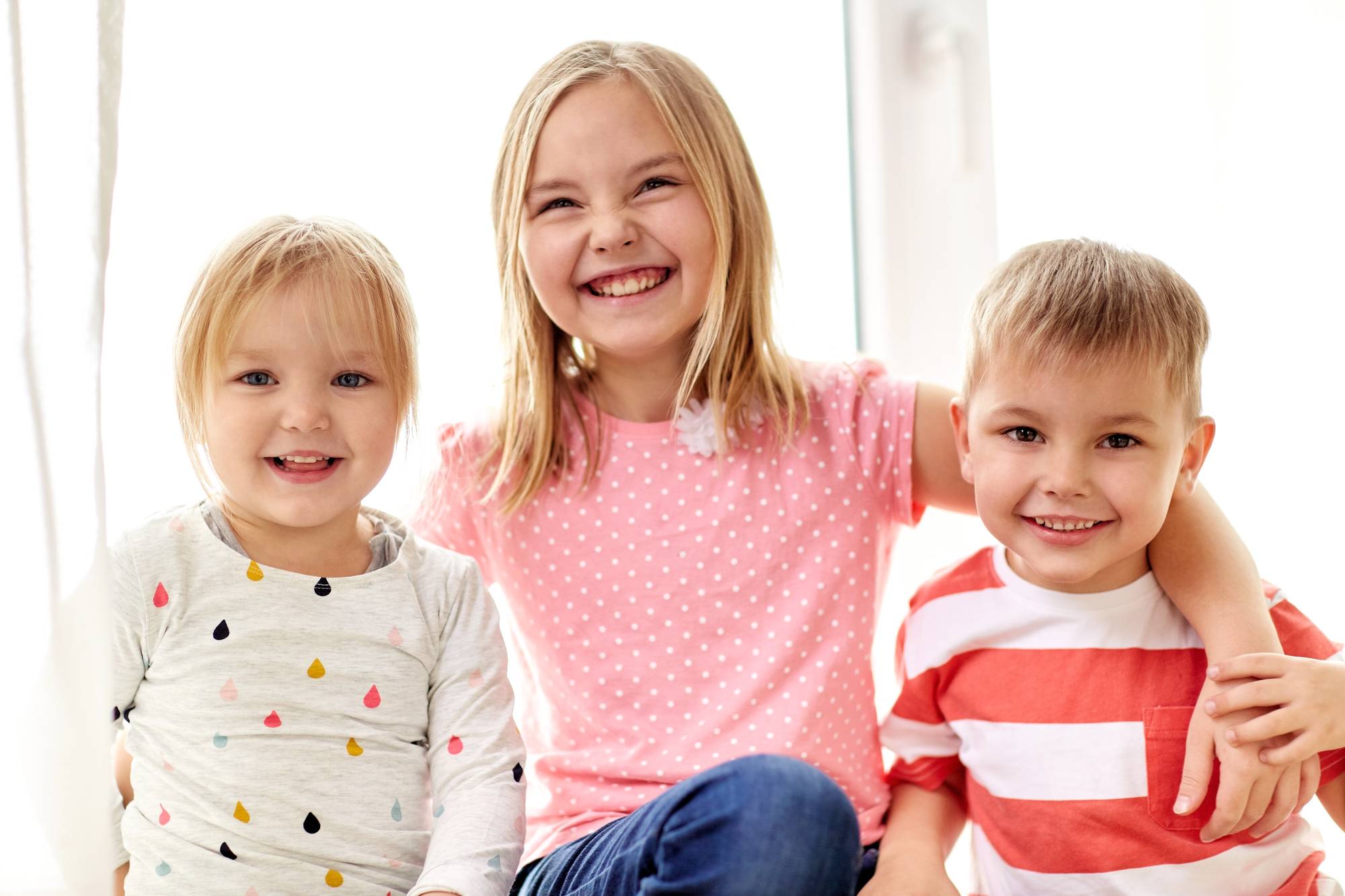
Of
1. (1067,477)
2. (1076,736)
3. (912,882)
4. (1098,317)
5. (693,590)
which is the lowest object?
(912,882)

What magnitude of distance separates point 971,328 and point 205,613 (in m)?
0.68

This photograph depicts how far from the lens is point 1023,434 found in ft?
3.32

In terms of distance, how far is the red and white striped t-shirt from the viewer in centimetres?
99

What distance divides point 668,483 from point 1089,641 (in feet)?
1.35

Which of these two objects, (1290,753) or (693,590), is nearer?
(1290,753)

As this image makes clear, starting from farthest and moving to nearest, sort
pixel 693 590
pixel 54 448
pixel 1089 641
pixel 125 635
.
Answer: pixel 693 590, pixel 1089 641, pixel 125 635, pixel 54 448

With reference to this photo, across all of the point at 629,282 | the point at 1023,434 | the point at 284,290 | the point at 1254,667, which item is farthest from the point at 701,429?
the point at 1254,667

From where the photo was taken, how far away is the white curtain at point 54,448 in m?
0.72

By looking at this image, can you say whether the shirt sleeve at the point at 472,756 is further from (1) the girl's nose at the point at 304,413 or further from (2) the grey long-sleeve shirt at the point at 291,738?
(1) the girl's nose at the point at 304,413

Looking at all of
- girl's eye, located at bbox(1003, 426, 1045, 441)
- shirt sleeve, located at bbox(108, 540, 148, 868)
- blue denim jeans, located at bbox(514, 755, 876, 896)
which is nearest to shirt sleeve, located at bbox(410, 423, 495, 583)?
shirt sleeve, located at bbox(108, 540, 148, 868)

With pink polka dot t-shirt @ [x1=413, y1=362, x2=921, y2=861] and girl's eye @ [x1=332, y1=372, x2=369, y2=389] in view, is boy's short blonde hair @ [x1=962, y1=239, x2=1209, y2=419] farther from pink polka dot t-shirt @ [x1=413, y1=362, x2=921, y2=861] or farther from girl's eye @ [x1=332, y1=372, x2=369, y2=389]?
girl's eye @ [x1=332, y1=372, x2=369, y2=389]

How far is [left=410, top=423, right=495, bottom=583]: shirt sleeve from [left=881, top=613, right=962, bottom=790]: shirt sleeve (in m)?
0.43

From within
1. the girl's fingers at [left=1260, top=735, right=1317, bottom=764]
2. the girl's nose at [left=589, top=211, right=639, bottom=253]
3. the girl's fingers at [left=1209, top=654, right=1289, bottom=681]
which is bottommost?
the girl's fingers at [left=1260, top=735, right=1317, bottom=764]

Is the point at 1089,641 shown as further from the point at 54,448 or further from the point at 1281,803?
the point at 54,448
